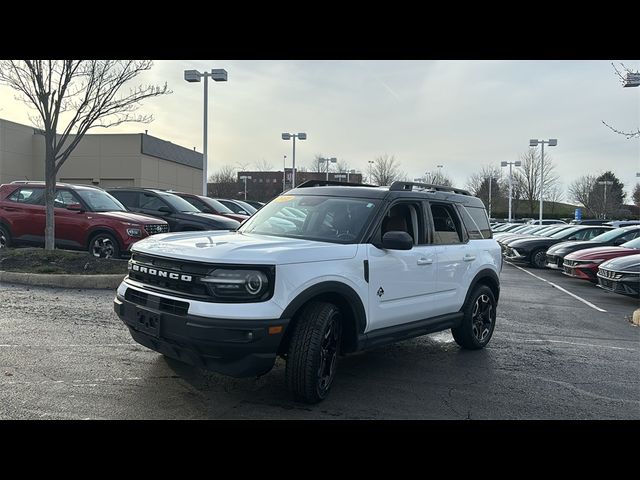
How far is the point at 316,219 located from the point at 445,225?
64.7 inches

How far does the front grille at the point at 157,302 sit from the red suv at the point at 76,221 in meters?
6.37

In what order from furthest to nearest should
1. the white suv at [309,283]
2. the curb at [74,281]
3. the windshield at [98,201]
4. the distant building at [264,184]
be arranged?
the distant building at [264,184] → the windshield at [98,201] → the curb at [74,281] → the white suv at [309,283]

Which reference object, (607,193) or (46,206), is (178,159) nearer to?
(46,206)

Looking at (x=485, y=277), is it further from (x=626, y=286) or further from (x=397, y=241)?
(x=626, y=286)

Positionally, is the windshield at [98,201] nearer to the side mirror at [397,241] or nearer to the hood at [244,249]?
the hood at [244,249]

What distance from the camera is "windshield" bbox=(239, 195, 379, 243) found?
5.00 meters

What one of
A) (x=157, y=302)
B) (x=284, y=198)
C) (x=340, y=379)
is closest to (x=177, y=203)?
(x=284, y=198)

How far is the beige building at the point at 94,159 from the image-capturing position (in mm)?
35031

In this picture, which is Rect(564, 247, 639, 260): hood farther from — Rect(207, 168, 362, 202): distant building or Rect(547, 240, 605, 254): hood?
Rect(207, 168, 362, 202): distant building

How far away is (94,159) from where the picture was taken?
38.5m

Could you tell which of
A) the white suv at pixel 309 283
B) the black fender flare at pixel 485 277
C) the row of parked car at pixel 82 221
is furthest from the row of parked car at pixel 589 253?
the row of parked car at pixel 82 221

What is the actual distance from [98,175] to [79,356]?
119 ft

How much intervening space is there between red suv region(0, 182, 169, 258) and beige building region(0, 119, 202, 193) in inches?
1018

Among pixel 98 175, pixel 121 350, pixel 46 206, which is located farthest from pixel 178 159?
pixel 121 350
